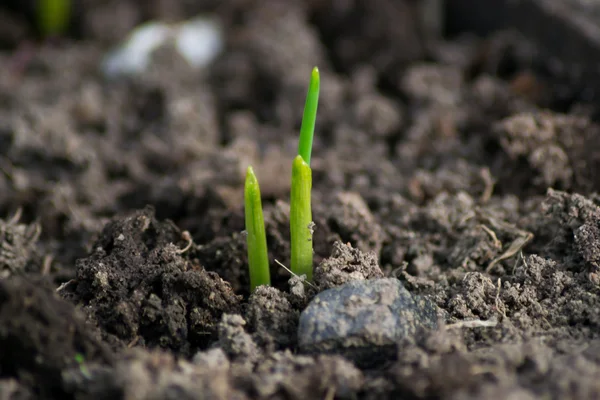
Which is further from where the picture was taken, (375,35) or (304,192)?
(375,35)

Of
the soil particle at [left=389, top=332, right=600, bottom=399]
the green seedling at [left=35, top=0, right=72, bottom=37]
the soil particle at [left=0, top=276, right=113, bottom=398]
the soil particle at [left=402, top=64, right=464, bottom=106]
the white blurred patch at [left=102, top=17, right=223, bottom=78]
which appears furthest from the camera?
the green seedling at [left=35, top=0, right=72, bottom=37]

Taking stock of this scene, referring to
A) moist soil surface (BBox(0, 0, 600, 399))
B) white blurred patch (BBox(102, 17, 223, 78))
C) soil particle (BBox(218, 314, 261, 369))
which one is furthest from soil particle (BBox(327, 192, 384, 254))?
white blurred patch (BBox(102, 17, 223, 78))

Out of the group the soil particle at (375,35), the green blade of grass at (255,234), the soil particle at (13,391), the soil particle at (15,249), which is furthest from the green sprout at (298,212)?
the soil particle at (375,35)

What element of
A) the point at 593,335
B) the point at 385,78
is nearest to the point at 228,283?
the point at 593,335

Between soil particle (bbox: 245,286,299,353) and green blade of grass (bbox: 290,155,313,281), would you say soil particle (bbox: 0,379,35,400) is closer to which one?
soil particle (bbox: 245,286,299,353)

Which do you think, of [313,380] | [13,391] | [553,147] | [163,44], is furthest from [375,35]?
[13,391]

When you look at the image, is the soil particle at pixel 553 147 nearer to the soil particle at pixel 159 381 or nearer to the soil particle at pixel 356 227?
the soil particle at pixel 356 227

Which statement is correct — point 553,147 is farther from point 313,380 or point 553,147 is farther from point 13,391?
point 13,391
